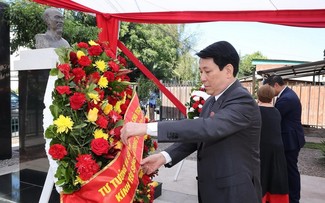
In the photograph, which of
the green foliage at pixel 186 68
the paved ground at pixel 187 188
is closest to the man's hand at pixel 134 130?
the paved ground at pixel 187 188

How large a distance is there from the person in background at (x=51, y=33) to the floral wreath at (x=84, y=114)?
1772 mm

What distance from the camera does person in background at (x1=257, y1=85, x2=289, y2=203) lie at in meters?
3.40

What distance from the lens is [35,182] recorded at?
360 centimetres

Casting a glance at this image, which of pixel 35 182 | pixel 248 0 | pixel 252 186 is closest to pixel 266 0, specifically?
pixel 248 0

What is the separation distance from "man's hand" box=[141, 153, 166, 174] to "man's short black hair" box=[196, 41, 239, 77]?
67 cm

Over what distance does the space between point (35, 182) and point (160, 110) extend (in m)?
12.1

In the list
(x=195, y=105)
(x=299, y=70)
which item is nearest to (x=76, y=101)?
(x=195, y=105)

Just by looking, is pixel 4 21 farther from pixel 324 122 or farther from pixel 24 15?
pixel 324 122

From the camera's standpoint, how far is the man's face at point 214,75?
1630mm

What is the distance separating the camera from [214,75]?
165cm

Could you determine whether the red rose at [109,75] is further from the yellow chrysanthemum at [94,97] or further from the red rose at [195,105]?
the red rose at [195,105]

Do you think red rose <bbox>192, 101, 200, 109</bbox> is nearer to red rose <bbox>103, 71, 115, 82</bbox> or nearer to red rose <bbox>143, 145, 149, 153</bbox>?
red rose <bbox>143, 145, 149, 153</bbox>

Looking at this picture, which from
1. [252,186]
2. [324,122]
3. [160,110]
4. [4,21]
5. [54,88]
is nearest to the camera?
[252,186]

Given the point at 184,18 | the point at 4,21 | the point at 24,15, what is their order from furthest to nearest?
Answer: the point at 24,15
the point at 4,21
the point at 184,18
